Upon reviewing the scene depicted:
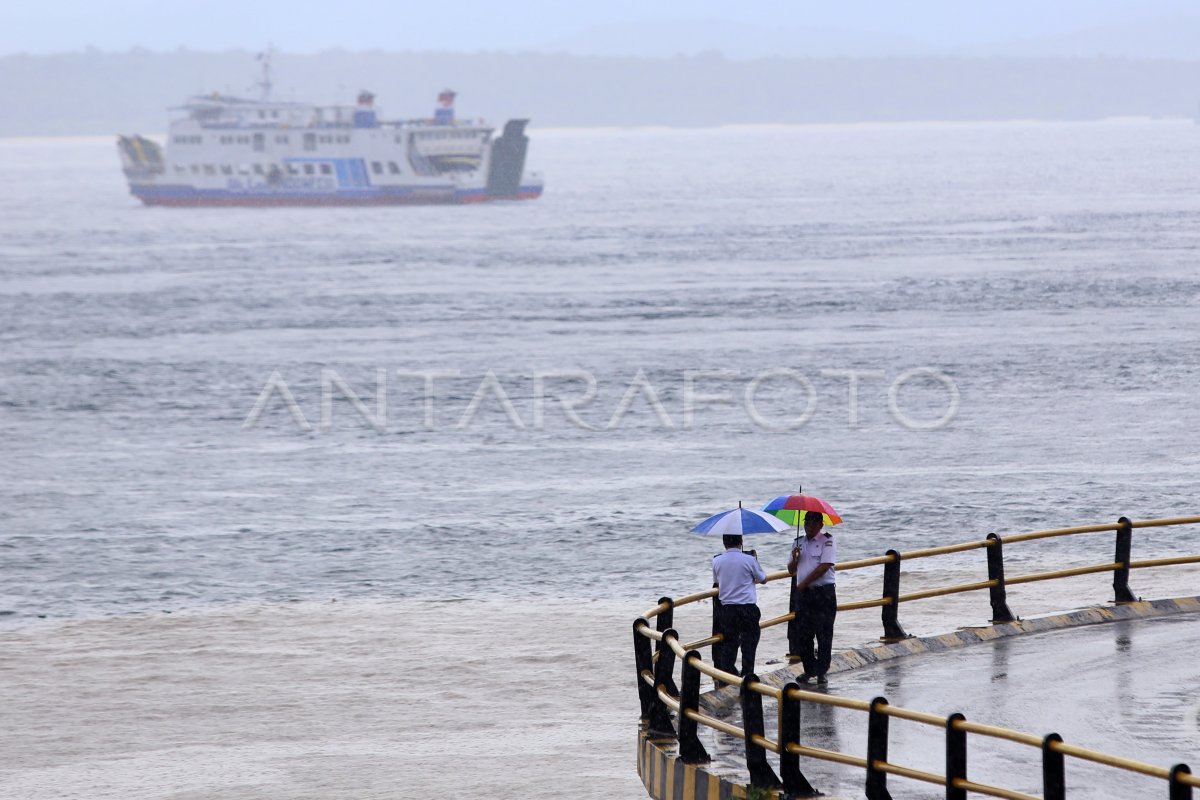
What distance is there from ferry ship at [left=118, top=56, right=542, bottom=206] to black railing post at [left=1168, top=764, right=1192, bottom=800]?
12994 centimetres

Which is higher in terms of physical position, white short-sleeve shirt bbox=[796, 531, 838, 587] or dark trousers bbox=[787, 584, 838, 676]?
white short-sleeve shirt bbox=[796, 531, 838, 587]

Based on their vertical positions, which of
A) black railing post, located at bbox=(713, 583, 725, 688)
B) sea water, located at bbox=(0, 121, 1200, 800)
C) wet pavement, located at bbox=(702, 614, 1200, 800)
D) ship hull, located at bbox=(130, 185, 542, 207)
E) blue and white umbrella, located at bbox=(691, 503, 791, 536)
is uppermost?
ship hull, located at bbox=(130, 185, 542, 207)

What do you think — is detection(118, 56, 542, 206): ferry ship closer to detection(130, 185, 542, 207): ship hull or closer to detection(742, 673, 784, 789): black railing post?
detection(130, 185, 542, 207): ship hull

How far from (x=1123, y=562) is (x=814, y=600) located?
331cm

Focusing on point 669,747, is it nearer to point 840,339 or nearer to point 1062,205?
point 840,339

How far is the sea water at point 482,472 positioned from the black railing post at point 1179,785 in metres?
8.37

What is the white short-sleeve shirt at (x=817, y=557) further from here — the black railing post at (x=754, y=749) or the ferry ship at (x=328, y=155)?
the ferry ship at (x=328, y=155)

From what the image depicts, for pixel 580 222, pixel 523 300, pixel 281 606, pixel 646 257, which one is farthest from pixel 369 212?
pixel 281 606

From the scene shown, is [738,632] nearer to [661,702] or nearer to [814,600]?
[814,600]

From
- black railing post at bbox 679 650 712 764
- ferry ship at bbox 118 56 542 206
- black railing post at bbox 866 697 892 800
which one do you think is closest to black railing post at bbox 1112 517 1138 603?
black railing post at bbox 679 650 712 764

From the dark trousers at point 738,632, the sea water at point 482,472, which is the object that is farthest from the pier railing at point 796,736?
the sea water at point 482,472

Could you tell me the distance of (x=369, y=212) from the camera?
14350cm

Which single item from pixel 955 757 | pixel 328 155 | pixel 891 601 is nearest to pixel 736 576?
pixel 891 601

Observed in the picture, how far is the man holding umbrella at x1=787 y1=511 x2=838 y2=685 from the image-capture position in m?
12.0
